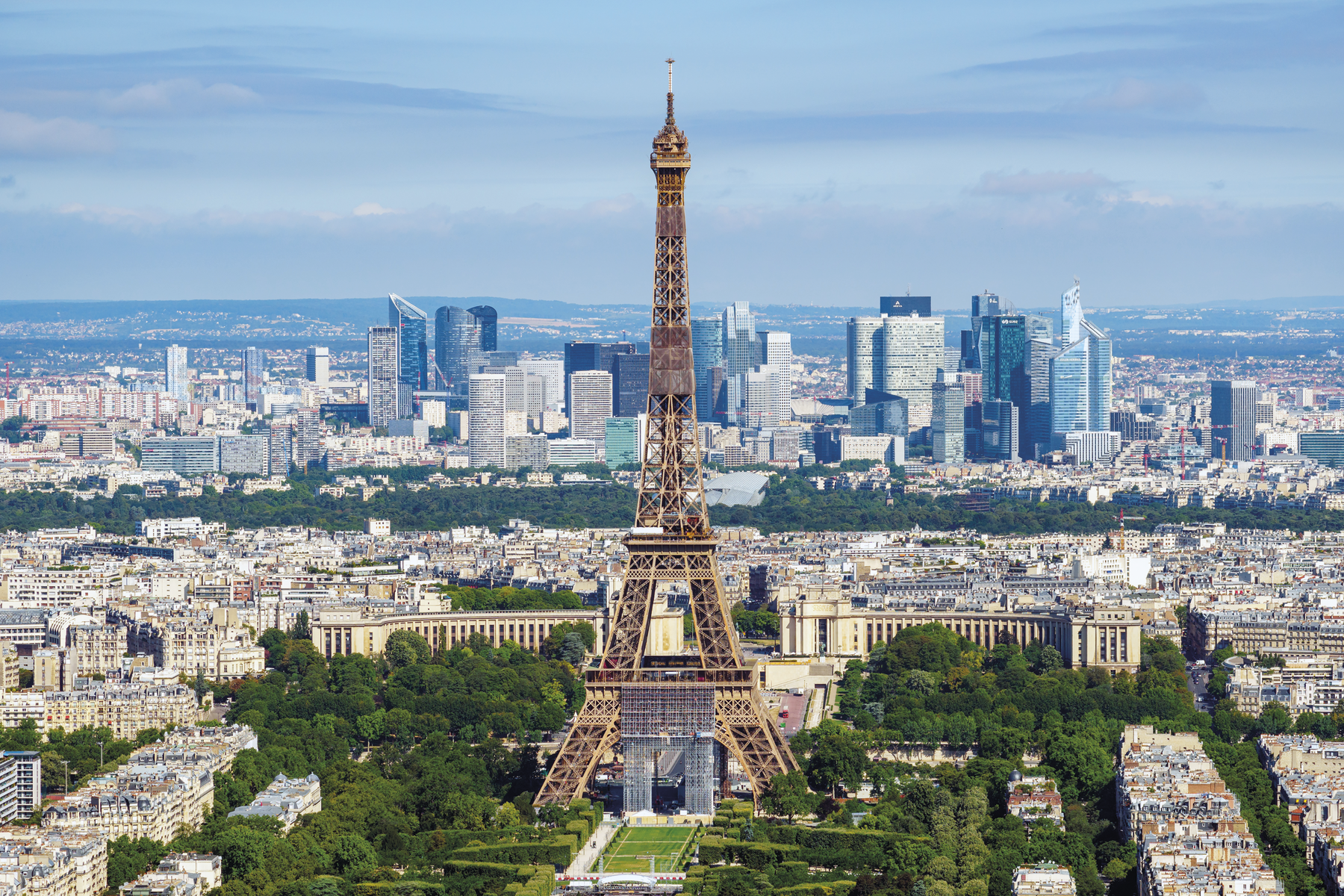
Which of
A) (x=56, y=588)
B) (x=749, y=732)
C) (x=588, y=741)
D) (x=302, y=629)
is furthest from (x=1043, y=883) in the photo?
(x=56, y=588)

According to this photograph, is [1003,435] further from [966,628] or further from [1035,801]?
[1035,801]

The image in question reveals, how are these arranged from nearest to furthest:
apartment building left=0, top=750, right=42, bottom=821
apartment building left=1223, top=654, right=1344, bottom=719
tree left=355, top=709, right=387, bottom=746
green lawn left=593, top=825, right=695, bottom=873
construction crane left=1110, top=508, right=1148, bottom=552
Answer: green lawn left=593, top=825, right=695, bottom=873 < apartment building left=0, top=750, right=42, bottom=821 < tree left=355, top=709, right=387, bottom=746 < apartment building left=1223, top=654, right=1344, bottom=719 < construction crane left=1110, top=508, right=1148, bottom=552

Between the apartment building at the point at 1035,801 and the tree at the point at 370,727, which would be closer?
the apartment building at the point at 1035,801

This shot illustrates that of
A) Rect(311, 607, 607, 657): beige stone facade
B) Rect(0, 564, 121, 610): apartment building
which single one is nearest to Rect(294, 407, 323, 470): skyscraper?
Rect(0, 564, 121, 610): apartment building

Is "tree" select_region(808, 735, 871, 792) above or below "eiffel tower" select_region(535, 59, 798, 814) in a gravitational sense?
below

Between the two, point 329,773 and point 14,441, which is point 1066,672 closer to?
point 329,773

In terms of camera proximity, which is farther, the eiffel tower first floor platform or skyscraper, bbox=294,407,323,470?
skyscraper, bbox=294,407,323,470

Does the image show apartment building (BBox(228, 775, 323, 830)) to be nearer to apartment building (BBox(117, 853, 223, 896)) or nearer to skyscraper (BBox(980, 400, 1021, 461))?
apartment building (BBox(117, 853, 223, 896))

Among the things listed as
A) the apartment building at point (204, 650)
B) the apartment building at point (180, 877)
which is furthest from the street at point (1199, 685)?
the apartment building at point (180, 877)

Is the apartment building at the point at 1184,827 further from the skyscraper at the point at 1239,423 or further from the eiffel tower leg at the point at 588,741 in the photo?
the skyscraper at the point at 1239,423
